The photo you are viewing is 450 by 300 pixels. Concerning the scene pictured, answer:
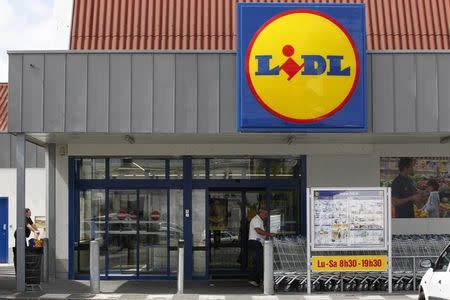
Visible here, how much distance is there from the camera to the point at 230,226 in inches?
688

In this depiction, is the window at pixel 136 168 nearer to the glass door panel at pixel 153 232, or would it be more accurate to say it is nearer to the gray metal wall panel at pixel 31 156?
the glass door panel at pixel 153 232

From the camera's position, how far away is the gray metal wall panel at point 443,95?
1427cm

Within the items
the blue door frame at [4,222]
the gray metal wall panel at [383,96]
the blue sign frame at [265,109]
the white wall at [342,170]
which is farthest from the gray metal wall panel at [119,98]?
the blue door frame at [4,222]

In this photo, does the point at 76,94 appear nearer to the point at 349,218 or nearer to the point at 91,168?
the point at 91,168

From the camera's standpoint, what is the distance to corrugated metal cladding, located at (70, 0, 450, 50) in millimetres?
18781

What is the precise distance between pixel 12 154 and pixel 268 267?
35.9 feet

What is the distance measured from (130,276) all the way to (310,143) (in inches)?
209

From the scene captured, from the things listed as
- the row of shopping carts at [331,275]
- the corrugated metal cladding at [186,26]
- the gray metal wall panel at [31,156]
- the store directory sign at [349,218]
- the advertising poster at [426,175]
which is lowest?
the row of shopping carts at [331,275]

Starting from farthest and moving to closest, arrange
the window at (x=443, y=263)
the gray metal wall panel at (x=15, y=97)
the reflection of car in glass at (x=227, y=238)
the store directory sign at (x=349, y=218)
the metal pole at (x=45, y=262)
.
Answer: the reflection of car in glass at (x=227, y=238) → the metal pole at (x=45, y=262) → the store directory sign at (x=349, y=218) → the gray metal wall panel at (x=15, y=97) → the window at (x=443, y=263)

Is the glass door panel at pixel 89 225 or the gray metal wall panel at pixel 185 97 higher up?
the gray metal wall panel at pixel 185 97

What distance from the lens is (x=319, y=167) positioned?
683 inches

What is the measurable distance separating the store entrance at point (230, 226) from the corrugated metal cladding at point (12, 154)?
23.2ft

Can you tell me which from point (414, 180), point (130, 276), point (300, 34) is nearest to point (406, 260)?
point (414, 180)

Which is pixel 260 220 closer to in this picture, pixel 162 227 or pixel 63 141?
pixel 162 227
